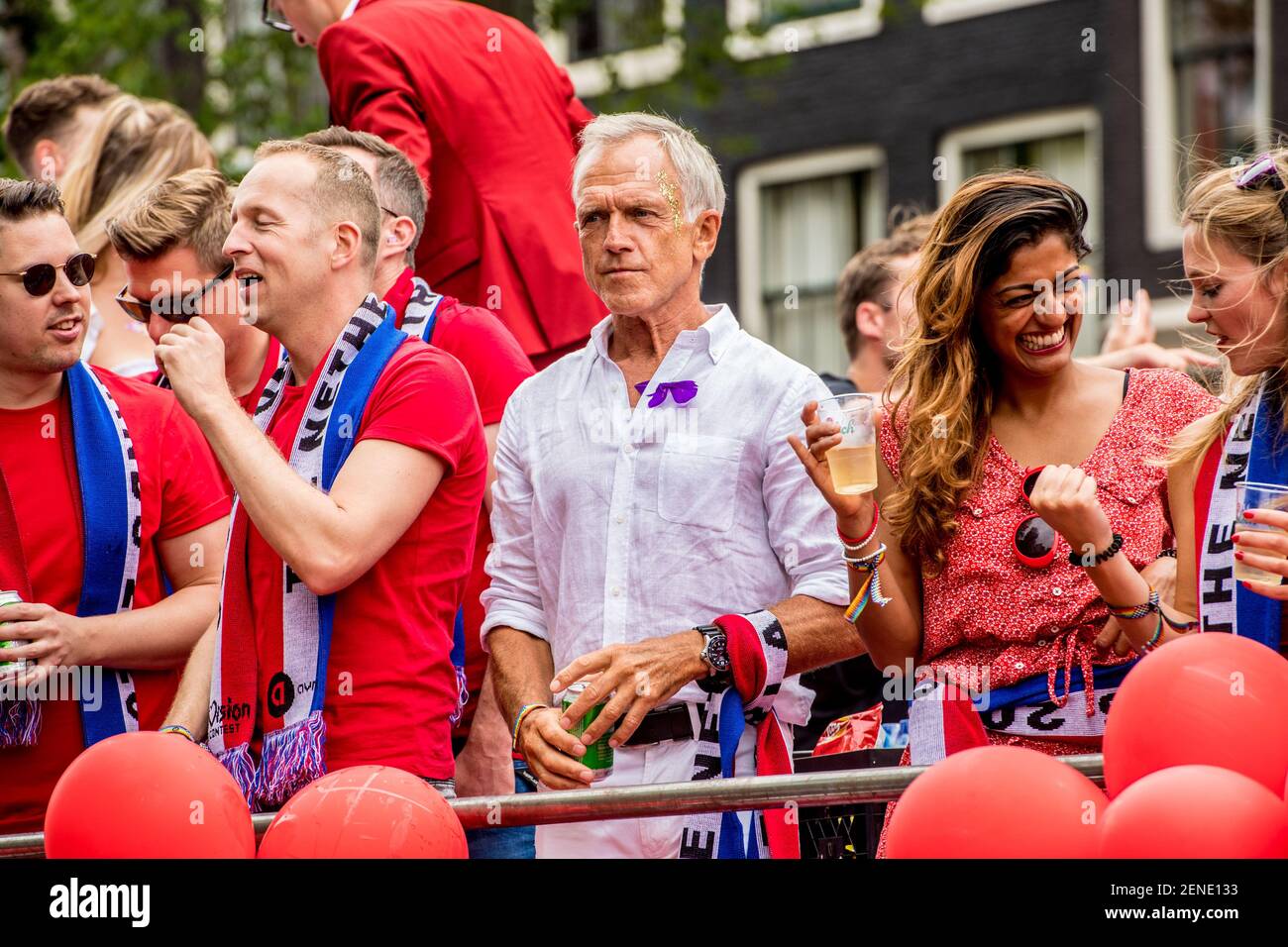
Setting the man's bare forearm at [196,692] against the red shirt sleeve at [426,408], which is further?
the man's bare forearm at [196,692]

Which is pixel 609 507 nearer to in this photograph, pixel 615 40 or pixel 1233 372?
pixel 1233 372

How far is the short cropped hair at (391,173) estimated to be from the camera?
4.30 metres

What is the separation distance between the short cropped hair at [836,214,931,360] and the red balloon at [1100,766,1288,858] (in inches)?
127

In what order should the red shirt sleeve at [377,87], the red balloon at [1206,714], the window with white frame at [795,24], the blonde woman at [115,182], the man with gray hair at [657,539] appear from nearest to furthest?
the red balloon at [1206,714] < the man with gray hair at [657,539] < the red shirt sleeve at [377,87] < the blonde woman at [115,182] < the window with white frame at [795,24]

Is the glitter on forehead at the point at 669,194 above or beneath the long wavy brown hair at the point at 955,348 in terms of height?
above

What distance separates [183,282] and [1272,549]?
2665 mm

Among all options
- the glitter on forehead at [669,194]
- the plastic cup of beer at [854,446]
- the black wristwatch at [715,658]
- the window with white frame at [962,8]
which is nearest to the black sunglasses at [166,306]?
the glitter on forehead at [669,194]

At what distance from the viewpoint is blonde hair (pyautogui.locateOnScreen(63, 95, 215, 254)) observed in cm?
529

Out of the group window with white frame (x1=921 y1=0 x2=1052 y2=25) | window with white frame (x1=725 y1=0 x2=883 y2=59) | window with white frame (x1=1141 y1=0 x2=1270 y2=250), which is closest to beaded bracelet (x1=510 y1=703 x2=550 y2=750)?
window with white frame (x1=725 y1=0 x2=883 y2=59)

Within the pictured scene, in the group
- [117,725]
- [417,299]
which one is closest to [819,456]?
[417,299]

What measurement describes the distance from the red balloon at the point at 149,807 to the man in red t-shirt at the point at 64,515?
75 centimetres

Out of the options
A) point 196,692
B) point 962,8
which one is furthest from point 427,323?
point 962,8

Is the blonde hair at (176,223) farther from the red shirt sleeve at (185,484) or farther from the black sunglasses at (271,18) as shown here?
the black sunglasses at (271,18)
